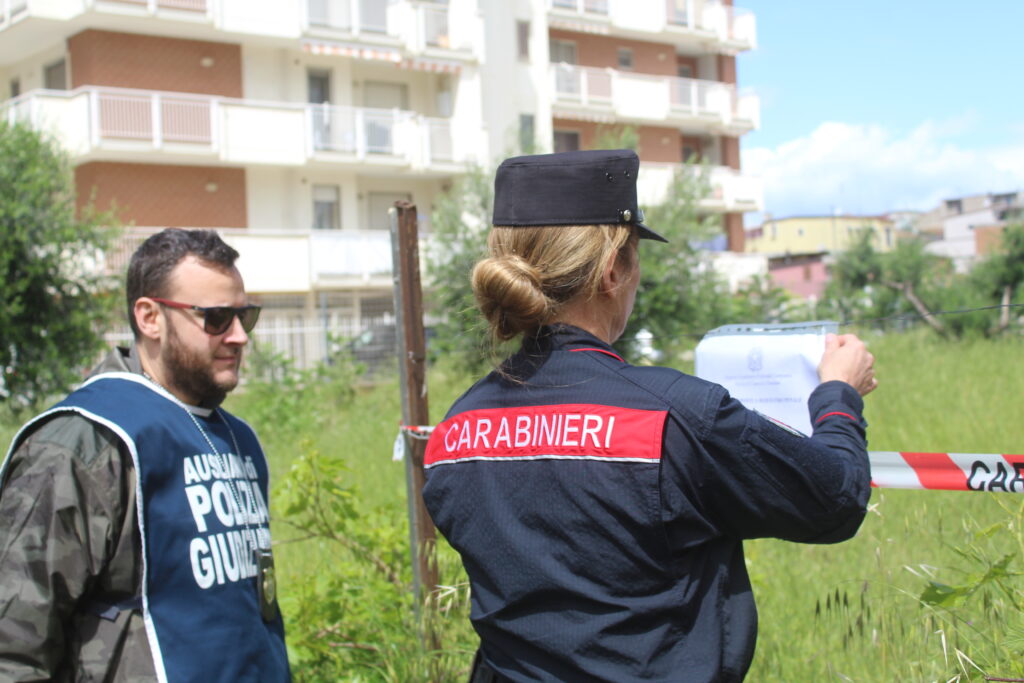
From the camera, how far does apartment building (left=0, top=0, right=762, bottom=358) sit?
2264 cm

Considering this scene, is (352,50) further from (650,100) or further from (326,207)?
(650,100)

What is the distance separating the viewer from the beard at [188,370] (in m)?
2.88

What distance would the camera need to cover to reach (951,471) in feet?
8.30

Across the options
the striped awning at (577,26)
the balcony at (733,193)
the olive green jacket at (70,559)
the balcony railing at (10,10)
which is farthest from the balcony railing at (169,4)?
the olive green jacket at (70,559)

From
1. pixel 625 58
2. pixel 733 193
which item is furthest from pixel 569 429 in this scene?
pixel 733 193

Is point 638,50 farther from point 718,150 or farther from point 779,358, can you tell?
point 779,358

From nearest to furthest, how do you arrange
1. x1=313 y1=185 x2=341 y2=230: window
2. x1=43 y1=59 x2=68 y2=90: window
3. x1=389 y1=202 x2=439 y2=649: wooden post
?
x1=389 y1=202 x2=439 y2=649: wooden post, x1=43 y1=59 x2=68 y2=90: window, x1=313 y1=185 x2=341 y2=230: window

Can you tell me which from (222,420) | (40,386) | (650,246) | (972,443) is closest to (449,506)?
(222,420)

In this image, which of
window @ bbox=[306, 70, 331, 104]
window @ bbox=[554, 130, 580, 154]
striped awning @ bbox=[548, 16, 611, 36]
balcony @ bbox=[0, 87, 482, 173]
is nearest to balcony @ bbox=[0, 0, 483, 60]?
window @ bbox=[306, 70, 331, 104]

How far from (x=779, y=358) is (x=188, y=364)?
5.28 feet

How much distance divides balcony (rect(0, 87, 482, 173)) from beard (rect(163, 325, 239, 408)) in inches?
735

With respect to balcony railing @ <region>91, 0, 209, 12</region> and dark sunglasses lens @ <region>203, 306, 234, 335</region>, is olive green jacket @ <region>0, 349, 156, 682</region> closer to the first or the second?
dark sunglasses lens @ <region>203, 306, 234, 335</region>

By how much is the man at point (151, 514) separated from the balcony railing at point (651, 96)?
92.7ft

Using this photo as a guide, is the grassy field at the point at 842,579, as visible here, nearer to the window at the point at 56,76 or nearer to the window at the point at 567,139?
the window at the point at 56,76
